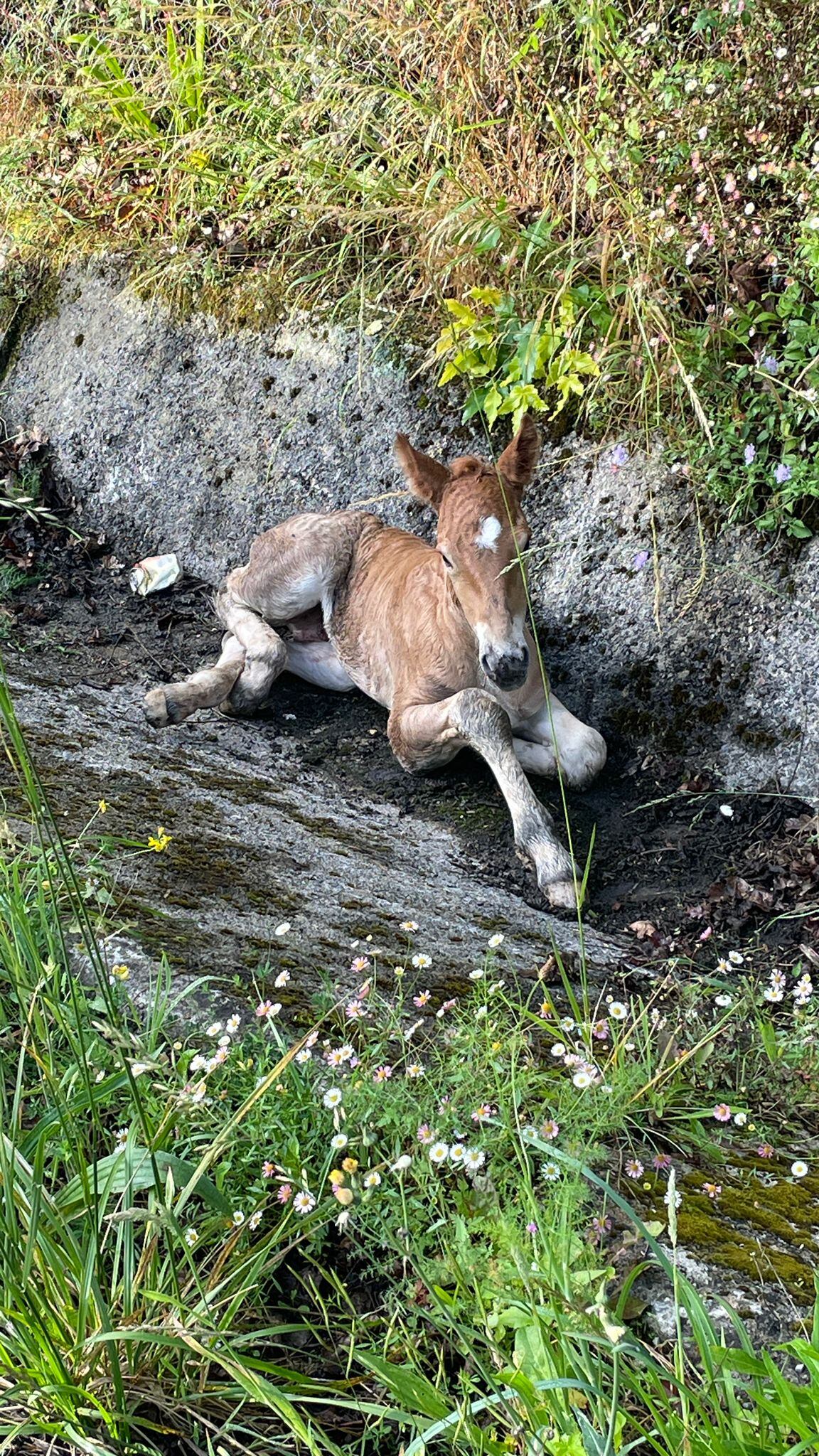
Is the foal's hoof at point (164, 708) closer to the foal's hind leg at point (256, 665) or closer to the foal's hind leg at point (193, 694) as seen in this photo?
the foal's hind leg at point (193, 694)

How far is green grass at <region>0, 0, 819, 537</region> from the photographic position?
4.65 m

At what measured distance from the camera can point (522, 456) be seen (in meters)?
4.75

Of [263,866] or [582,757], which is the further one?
[582,757]

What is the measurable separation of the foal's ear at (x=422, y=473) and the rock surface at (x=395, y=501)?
0.67 m

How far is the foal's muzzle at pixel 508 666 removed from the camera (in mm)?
4426

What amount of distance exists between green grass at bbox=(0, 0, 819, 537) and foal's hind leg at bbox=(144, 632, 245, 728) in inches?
67.1

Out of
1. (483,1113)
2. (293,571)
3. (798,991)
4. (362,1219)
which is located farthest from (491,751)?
(362,1219)

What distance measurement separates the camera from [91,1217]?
2.02 m

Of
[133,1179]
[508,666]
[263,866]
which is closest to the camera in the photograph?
[133,1179]

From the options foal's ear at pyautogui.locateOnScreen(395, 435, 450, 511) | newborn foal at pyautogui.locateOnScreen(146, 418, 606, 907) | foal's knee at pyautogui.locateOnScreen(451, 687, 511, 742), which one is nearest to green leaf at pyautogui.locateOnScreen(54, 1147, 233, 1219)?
newborn foal at pyautogui.locateOnScreen(146, 418, 606, 907)

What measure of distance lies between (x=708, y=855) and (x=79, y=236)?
5954 mm

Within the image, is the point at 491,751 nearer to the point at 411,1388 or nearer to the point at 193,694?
the point at 193,694

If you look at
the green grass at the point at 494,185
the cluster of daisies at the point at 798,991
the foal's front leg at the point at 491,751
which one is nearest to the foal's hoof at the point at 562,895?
the foal's front leg at the point at 491,751

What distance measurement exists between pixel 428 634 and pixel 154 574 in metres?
2.19
